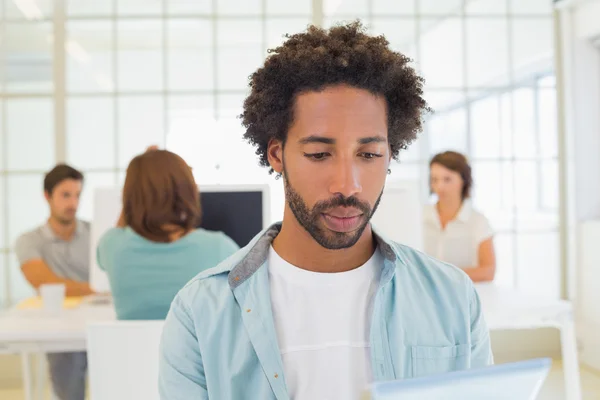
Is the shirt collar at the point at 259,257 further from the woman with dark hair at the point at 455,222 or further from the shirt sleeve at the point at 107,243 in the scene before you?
the woman with dark hair at the point at 455,222

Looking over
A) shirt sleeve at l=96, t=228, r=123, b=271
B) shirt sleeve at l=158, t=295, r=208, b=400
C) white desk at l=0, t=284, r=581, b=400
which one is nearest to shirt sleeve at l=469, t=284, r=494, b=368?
shirt sleeve at l=158, t=295, r=208, b=400

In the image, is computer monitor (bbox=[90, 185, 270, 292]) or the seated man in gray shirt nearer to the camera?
computer monitor (bbox=[90, 185, 270, 292])

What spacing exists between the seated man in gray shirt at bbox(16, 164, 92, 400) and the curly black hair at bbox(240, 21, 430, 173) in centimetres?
213

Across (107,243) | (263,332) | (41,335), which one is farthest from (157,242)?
(263,332)

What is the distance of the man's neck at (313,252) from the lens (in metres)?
1.09

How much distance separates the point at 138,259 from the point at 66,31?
282cm

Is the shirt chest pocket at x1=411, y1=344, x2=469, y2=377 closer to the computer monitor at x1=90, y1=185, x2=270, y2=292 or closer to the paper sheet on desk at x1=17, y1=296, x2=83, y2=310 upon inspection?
the computer monitor at x1=90, y1=185, x2=270, y2=292

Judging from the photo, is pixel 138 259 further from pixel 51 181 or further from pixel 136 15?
pixel 136 15

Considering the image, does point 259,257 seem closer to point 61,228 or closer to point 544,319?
point 544,319

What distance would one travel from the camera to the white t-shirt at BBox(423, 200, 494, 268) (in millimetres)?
3166

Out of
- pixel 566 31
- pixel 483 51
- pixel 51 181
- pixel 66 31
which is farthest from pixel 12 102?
pixel 566 31

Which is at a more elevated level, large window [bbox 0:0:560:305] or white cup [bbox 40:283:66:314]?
large window [bbox 0:0:560:305]

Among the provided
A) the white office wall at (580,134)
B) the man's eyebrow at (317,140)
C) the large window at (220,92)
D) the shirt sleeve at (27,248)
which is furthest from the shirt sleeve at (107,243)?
the white office wall at (580,134)

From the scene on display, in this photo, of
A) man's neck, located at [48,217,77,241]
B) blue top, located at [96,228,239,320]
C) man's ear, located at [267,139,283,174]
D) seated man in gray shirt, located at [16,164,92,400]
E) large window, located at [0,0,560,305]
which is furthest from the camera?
large window, located at [0,0,560,305]
